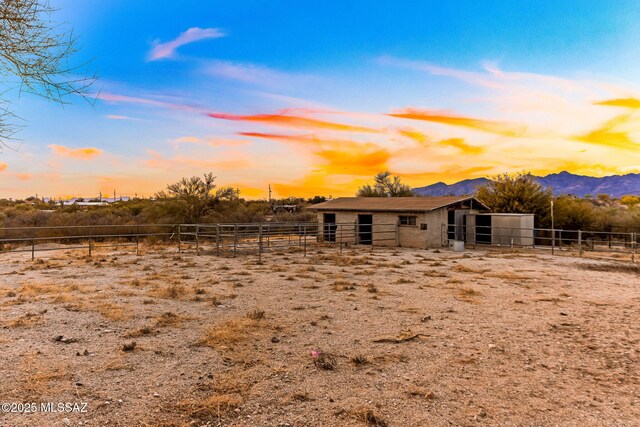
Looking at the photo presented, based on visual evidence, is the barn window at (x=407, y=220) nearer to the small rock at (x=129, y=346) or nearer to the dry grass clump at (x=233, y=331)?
the dry grass clump at (x=233, y=331)

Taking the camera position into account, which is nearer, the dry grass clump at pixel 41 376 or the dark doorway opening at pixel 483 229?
the dry grass clump at pixel 41 376

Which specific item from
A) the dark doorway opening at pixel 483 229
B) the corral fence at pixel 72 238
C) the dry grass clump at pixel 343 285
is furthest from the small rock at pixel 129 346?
the dark doorway opening at pixel 483 229

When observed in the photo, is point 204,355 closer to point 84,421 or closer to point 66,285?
point 84,421

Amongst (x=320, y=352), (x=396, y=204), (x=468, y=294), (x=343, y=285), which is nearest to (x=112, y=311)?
(x=320, y=352)

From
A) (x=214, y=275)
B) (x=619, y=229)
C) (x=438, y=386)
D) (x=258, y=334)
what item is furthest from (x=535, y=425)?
(x=619, y=229)

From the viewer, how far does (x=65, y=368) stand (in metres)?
4.70

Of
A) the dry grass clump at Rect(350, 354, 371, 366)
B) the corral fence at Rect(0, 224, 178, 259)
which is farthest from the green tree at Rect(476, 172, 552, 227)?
the dry grass clump at Rect(350, 354, 371, 366)

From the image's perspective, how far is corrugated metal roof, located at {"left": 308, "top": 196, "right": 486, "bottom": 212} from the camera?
21.9 m

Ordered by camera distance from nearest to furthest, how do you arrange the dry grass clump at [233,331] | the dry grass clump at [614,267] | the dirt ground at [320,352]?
the dirt ground at [320,352] < the dry grass clump at [233,331] < the dry grass clump at [614,267]

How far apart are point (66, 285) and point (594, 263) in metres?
18.0

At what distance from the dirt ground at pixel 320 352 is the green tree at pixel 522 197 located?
728 inches

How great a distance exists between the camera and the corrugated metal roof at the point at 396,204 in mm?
21873

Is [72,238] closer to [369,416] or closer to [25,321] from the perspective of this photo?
[25,321]

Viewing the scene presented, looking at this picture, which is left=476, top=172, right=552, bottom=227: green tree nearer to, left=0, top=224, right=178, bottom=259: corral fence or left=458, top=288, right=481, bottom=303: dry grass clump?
left=458, top=288, right=481, bottom=303: dry grass clump
